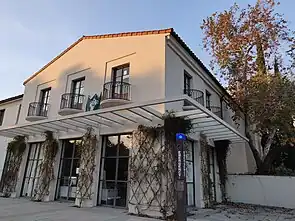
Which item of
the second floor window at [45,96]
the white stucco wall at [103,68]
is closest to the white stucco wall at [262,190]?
the white stucco wall at [103,68]

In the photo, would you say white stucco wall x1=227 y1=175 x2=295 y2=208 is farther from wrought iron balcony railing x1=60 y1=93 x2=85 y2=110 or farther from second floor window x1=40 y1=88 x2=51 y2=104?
second floor window x1=40 y1=88 x2=51 y2=104

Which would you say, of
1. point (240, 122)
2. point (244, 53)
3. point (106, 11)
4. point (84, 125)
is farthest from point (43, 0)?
point (240, 122)

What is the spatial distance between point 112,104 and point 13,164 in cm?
769

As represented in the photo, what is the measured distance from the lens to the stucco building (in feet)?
29.8

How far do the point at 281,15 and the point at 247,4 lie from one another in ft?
6.62

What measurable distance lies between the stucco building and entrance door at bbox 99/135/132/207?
0.04m

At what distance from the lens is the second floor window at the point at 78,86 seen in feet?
40.3

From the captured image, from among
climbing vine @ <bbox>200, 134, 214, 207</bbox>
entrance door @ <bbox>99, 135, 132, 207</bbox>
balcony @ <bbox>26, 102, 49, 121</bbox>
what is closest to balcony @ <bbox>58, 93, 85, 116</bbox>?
balcony @ <bbox>26, 102, 49, 121</bbox>

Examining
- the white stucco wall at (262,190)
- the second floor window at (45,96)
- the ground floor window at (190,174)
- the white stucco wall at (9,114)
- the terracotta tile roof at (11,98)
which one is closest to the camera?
the ground floor window at (190,174)

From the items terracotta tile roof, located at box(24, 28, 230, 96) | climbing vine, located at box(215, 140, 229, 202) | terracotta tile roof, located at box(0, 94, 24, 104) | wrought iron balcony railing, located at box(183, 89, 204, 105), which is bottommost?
climbing vine, located at box(215, 140, 229, 202)

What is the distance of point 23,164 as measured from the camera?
12836 millimetres

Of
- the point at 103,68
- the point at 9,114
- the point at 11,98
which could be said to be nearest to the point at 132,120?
the point at 103,68

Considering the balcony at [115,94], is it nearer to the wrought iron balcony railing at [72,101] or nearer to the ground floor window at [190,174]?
the wrought iron balcony railing at [72,101]

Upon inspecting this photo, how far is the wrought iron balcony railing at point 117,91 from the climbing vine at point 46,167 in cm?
376
